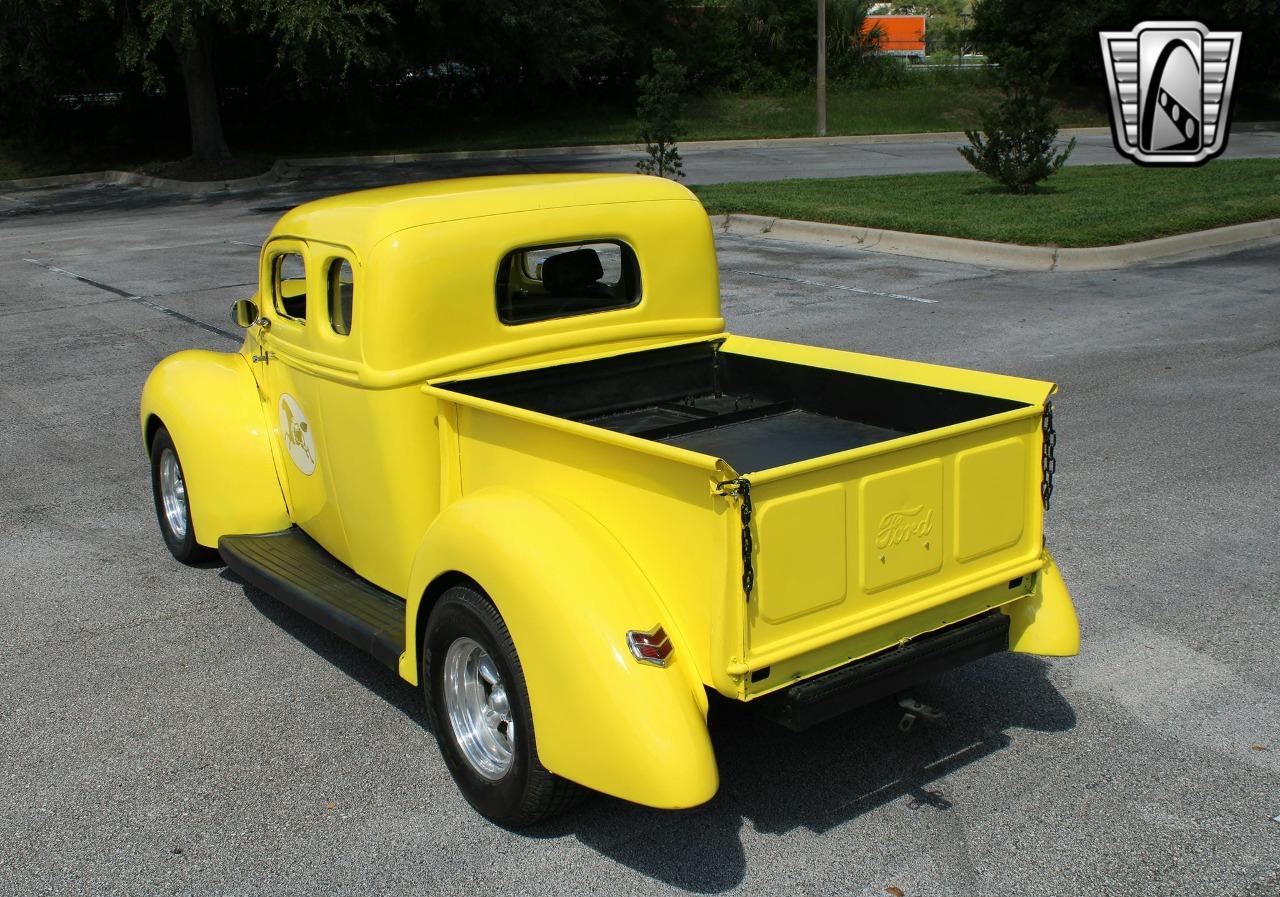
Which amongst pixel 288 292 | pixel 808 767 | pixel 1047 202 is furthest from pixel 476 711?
pixel 1047 202

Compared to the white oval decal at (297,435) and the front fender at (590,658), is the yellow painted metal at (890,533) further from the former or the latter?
the white oval decal at (297,435)

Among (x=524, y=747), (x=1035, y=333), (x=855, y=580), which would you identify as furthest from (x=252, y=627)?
(x=1035, y=333)

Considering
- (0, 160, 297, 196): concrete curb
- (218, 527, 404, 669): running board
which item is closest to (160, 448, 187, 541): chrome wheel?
(218, 527, 404, 669): running board

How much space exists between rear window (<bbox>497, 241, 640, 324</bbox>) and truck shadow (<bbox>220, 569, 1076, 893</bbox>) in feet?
5.20

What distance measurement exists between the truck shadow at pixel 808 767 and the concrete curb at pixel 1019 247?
33.2ft

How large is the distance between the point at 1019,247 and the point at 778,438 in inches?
424

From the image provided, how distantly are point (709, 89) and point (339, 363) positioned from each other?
38967 mm

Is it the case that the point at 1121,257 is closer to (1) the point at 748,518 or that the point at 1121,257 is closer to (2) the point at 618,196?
(2) the point at 618,196

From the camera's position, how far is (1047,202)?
688 inches

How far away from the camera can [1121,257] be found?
1433 centimetres

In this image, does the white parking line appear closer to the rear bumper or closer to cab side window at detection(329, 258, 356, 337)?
cab side window at detection(329, 258, 356, 337)

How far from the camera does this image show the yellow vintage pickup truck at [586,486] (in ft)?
11.5

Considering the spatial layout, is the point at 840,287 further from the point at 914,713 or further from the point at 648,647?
the point at 648,647

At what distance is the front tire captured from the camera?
373cm
